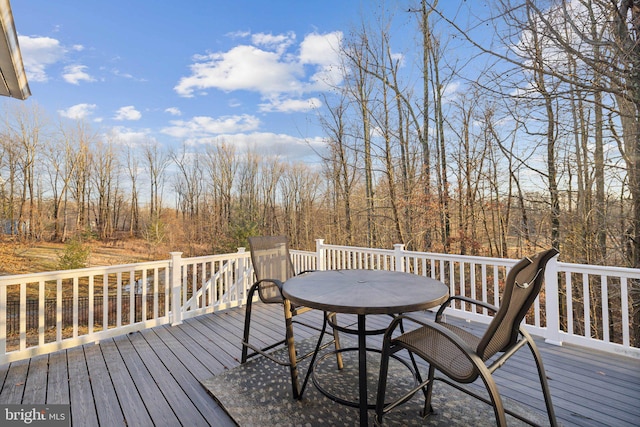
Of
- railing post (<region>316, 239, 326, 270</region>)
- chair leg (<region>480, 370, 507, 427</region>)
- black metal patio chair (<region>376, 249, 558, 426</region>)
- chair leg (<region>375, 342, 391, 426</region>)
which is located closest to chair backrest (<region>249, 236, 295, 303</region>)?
chair leg (<region>375, 342, 391, 426</region>)

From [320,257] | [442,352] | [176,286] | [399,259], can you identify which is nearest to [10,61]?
[176,286]

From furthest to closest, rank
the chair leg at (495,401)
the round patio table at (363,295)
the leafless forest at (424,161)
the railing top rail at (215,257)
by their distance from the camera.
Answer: the railing top rail at (215,257)
the leafless forest at (424,161)
the round patio table at (363,295)
the chair leg at (495,401)

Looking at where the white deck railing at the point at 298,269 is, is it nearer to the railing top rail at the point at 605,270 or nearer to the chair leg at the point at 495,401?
the railing top rail at the point at 605,270

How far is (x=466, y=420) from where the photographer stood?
1.82 m

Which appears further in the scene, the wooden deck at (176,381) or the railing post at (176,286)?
the railing post at (176,286)

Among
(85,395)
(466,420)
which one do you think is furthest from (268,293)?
(466,420)

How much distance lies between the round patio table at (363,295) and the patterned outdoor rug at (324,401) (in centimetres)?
39

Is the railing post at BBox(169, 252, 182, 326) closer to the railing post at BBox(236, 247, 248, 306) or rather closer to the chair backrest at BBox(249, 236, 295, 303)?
the railing post at BBox(236, 247, 248, 306)

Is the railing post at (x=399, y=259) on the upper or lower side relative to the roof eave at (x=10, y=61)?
lower

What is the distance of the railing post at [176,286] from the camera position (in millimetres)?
3613

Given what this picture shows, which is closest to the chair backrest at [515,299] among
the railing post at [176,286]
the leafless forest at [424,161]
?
the leafless forest at [424,161]

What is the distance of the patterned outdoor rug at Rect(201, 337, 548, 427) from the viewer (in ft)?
5.99

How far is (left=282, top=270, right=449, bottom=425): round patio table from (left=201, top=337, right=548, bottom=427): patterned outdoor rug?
39 cm

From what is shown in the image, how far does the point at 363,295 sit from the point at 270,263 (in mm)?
1440
